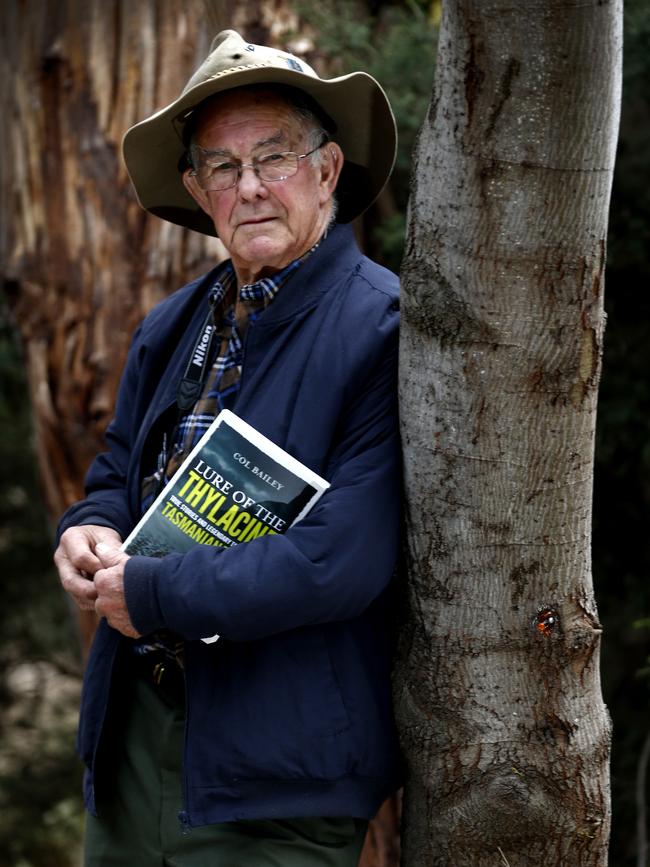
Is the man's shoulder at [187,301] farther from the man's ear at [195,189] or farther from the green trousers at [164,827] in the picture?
the green trousers at [164,827]

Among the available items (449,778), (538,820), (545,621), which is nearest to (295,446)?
(545,621)

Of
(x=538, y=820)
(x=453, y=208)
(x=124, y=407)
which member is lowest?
(x=538, y=820)

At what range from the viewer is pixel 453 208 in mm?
1965

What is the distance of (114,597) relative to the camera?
220cm

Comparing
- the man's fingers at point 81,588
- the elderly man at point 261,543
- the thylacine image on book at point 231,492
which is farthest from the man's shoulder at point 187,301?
the man's fingers at point 81,588

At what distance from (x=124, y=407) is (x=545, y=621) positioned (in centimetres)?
121

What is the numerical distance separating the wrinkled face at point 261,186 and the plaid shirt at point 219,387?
0.05 m

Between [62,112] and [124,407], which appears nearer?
[124,407]

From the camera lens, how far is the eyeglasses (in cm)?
233

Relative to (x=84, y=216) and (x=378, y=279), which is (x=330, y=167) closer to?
(x=378, y=279)

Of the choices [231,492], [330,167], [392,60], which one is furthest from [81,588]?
[392,60]

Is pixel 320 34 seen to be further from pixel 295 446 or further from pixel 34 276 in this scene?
pixel 295 446

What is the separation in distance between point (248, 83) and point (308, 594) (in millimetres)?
1096

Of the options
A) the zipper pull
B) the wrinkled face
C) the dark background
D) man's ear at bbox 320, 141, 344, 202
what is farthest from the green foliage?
the zipper pull
